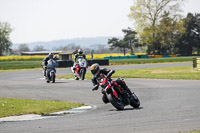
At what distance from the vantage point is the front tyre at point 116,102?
1161 cm

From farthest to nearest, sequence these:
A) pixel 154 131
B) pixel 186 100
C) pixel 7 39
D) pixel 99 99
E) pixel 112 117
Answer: pixel 7 39 → pixel 99 99 → pixel 186 100 → pixel 112 117 → pixel 154 131

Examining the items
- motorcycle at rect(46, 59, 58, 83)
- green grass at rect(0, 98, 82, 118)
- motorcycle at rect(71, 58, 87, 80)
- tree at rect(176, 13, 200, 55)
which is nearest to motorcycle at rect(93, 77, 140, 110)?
green grass at rect(0, 98, 82, 118)

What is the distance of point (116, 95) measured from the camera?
1180 cm

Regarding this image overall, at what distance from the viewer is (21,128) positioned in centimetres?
880

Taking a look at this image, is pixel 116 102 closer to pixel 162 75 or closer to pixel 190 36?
pixel 162 75

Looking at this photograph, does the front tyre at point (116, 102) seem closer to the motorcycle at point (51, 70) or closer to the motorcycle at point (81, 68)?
the motorcycle at point (51, 70)

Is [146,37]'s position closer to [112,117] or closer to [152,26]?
[152,26]

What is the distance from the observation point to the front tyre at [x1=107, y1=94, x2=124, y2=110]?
11.6 meters

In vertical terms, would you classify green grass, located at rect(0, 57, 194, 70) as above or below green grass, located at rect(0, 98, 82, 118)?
below

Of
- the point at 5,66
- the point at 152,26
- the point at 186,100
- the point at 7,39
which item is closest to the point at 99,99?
the point at 186,100

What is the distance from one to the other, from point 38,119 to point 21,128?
1.52 m

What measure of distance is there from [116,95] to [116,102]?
0.22m

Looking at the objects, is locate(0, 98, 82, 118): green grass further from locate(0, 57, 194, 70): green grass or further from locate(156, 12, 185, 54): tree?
locate(156, 12, 185, 54): tree

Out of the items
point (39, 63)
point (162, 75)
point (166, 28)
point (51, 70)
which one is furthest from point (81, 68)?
point (166, 28)
